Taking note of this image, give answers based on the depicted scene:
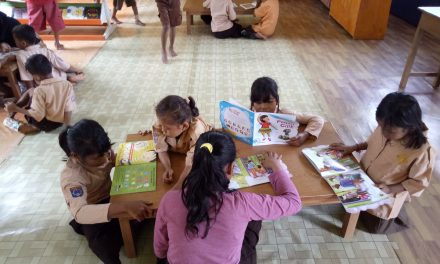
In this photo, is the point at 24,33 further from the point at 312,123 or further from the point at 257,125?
the point at 312,123

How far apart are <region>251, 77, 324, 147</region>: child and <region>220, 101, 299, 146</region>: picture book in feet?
0.18

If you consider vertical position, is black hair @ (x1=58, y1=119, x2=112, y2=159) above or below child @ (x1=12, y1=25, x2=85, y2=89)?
above

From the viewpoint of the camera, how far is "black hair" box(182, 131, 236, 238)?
949mm

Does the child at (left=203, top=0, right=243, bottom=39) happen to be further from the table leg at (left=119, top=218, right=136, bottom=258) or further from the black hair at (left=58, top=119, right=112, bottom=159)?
the table leg at (left=119, top=218, right=136, bottom=258)

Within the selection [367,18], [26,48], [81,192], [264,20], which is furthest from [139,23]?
[81,192]

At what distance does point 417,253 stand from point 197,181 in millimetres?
1334

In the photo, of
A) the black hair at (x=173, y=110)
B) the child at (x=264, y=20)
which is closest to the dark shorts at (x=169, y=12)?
the child at (x=264, y=20)

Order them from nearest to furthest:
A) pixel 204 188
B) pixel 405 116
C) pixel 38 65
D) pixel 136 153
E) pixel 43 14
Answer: pixel 204 188, pixel 405 116, pixel 136 153, pixel 38 65, pixel 43 14

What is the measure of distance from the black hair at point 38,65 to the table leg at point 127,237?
4.93ft

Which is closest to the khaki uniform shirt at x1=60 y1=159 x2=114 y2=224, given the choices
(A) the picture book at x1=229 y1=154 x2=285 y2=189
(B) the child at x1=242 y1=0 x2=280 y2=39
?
(A) the picture book at x1=229 y1=154 x2=285 y2=189

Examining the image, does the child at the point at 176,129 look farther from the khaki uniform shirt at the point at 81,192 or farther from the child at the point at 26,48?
the child at the point at 26,48

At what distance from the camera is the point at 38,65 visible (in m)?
2.30

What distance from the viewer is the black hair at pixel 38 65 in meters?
2.28

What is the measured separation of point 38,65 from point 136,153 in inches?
48.3
